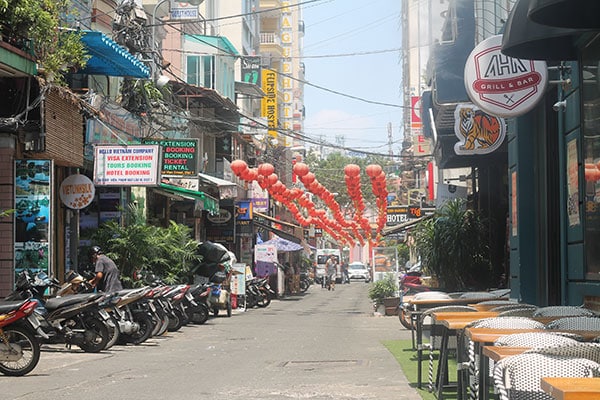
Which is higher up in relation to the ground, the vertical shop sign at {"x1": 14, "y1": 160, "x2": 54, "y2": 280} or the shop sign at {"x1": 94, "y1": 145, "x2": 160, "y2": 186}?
the shop sign at {"x1": 94, "y1": 145, "x2": 160, "y2": 186}

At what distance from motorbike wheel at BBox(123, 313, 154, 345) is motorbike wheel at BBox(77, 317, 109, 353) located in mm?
1752

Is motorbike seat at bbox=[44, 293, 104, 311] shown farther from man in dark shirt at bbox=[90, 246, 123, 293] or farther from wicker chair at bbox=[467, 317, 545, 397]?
wicker chair at bbox=[467, 317, 545, 397]

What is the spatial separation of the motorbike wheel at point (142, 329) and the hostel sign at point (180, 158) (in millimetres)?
8511

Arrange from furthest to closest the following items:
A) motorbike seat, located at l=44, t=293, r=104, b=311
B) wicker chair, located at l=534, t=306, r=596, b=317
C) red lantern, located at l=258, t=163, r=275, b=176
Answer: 1. red lantern, located at l=258, t=163, r=275, b=176
2. motorbike seat, located at l=44, t=293, r=104, b=311
3. wicker chair, located at l=534, t=306, r=596, b=317

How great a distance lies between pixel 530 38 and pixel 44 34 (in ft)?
34.6

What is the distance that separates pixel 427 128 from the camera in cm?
3425

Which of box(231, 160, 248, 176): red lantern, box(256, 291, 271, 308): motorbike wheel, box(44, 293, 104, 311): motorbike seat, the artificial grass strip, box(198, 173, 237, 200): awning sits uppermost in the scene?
box(231, 160, 248, 176): red lantern

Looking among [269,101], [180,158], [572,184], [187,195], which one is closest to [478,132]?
[572,184]

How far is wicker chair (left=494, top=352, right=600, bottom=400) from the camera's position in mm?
4852

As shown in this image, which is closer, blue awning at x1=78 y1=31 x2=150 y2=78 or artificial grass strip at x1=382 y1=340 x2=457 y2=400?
artificial grass strip at x1=382 y1=340 x2=457 y2=400

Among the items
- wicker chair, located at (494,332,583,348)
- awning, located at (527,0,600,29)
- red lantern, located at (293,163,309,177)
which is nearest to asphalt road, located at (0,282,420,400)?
awning, located at (527,0,600,29)

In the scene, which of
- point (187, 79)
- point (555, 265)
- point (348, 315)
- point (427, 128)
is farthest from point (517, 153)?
point (187, 79)

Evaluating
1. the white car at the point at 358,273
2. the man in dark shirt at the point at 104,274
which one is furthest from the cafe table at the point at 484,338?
the white car at the point at 358,273

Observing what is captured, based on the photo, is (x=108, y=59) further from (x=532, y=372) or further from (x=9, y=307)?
(x=532, y=372)
